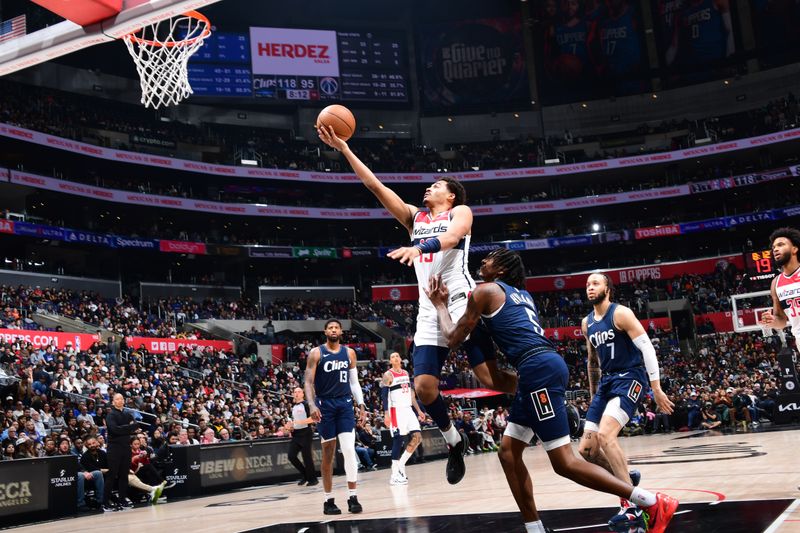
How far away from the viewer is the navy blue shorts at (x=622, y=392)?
7.00 m

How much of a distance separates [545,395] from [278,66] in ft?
148

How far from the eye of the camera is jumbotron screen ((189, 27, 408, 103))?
151 ft

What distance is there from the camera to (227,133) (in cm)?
4812

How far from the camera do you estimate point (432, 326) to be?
245 inches

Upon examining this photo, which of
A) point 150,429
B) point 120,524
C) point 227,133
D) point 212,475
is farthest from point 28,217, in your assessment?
point 120,524

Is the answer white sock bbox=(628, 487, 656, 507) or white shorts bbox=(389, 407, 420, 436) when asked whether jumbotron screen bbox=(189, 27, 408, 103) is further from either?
white sock bbox=(628, 487, 656, 507)

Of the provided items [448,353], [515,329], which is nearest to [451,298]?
[448,353]

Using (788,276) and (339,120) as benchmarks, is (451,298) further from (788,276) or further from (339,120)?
(788,276)

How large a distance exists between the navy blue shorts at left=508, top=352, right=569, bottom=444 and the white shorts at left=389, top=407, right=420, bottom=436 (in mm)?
8132

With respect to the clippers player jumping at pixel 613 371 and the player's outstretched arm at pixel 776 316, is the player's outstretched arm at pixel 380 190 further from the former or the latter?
the player's outstretched arm at pixel 776 316

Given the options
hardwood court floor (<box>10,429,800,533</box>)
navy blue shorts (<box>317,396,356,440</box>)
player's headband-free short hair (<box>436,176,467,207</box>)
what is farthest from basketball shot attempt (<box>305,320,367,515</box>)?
player's headband-free short hair (<box>436,176,467,207</box>)

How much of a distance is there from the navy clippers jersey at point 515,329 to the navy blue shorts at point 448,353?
0.25 m

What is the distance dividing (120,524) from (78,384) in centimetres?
1122

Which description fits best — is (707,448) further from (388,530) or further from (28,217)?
(28,217)
